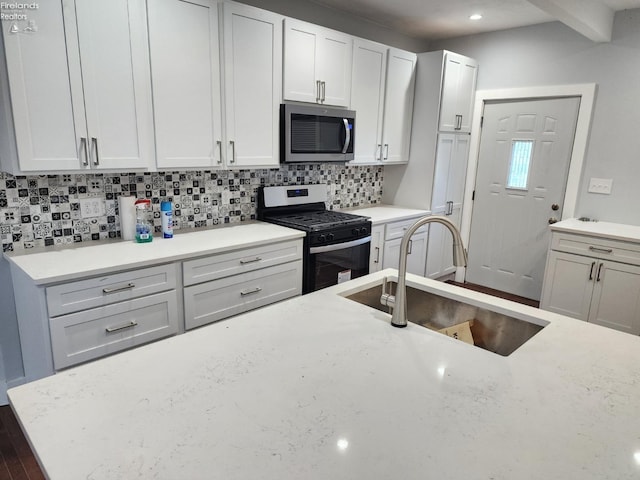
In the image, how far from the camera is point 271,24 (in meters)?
2.76

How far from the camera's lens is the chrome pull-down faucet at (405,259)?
1.27 metres

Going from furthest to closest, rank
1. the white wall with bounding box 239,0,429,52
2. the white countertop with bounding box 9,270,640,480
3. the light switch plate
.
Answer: the light switch plate < the white wall with bounding box 239,0,429,52 < the white countertop with bounding box 9,270,640,480

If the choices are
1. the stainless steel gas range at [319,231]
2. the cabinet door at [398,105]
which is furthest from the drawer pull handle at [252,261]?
the cabinet door at [398,105]

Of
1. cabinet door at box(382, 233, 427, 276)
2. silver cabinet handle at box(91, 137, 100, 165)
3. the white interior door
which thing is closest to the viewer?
silver cabinet handle at box(91, 137, 100, 165)

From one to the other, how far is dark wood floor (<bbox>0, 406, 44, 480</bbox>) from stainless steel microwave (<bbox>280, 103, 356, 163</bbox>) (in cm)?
221

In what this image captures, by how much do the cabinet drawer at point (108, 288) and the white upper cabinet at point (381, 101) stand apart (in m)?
2.02

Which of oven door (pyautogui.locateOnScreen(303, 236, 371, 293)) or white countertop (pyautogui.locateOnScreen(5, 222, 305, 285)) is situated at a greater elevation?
white countertop (pyautogui.locateOnScreen(5, 222, 305, 285))

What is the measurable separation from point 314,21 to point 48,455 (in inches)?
135

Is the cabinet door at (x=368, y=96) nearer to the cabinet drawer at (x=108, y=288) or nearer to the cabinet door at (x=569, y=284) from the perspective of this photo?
the cabinet door at (x=569, y=284)

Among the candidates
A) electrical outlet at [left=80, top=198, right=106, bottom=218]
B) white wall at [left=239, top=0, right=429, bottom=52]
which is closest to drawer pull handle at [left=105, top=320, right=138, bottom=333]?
electrical outlet at [left=80, top=198, right=106, bottom=218]

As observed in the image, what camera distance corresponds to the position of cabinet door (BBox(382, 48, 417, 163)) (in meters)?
3.71

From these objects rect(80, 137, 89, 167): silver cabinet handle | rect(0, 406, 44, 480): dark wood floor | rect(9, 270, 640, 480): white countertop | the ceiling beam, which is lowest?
rect(0, 406, 44, 480): dark wood floor

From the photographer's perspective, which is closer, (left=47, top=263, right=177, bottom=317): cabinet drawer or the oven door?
(left=47, top=263, right=177, bottom=317): cabinet drawer

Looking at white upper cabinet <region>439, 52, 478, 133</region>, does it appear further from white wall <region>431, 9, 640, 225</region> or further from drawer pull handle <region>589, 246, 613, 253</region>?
drawer pull handle <region>589, 246, 613, 253</region>
